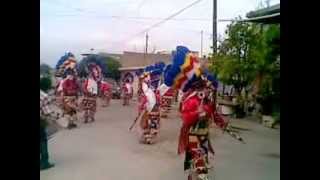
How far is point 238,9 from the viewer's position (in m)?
2.57

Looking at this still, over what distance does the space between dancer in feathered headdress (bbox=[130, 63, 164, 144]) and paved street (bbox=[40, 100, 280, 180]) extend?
0.04 m

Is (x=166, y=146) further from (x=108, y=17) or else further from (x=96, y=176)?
(x=108, y=17)

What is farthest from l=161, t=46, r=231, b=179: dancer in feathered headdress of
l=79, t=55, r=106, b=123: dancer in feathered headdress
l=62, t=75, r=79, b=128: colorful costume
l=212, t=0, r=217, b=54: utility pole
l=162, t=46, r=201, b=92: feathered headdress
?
l=62, t=75, r=79, b=128: colorful costume

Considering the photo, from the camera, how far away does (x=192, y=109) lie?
8.36ft

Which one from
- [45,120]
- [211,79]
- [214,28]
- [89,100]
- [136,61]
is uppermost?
[214,28]

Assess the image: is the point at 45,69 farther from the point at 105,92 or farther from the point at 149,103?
the point at 149,103

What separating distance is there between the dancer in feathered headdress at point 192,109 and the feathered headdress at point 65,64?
53 centimetres

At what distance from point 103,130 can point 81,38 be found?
54 centimetres

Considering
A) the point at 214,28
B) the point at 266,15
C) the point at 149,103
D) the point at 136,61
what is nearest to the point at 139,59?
the point at 136,61

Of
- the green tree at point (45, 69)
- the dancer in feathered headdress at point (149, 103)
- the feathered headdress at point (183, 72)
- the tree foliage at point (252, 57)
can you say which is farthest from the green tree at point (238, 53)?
the green tree at point (45, 69)

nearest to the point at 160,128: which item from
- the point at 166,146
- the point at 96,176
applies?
the point at 166,146

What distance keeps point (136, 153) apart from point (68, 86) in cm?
54
